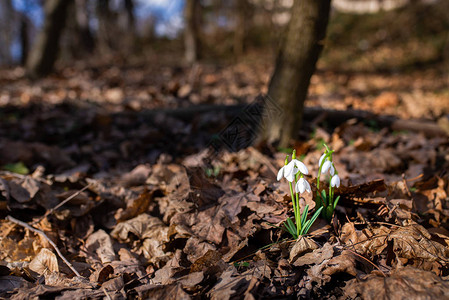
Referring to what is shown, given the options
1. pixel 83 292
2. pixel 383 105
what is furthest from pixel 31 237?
pixel 383 105

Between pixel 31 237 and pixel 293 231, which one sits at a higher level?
pixel 293 231

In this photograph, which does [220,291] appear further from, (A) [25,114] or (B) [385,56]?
(B) [385,56]

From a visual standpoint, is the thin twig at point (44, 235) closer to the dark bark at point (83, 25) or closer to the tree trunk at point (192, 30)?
the tree trunk at point (192, 30)

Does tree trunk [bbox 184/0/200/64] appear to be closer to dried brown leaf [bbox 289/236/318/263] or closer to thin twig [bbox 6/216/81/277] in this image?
thin twig [bbox 6/216/81/277]

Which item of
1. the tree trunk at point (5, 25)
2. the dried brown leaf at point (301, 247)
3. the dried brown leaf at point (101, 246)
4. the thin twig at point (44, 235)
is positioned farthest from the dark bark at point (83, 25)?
the dried brown leaf at point (301, 247)

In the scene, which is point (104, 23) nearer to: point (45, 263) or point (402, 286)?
point (45, 263)

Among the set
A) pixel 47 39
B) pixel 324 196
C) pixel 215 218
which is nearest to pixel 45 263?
pixel 215 218

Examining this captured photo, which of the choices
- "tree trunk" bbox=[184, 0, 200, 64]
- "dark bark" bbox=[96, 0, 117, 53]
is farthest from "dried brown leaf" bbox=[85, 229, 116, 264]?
"dark bark" bbox=[96, 0, 117, 53]
